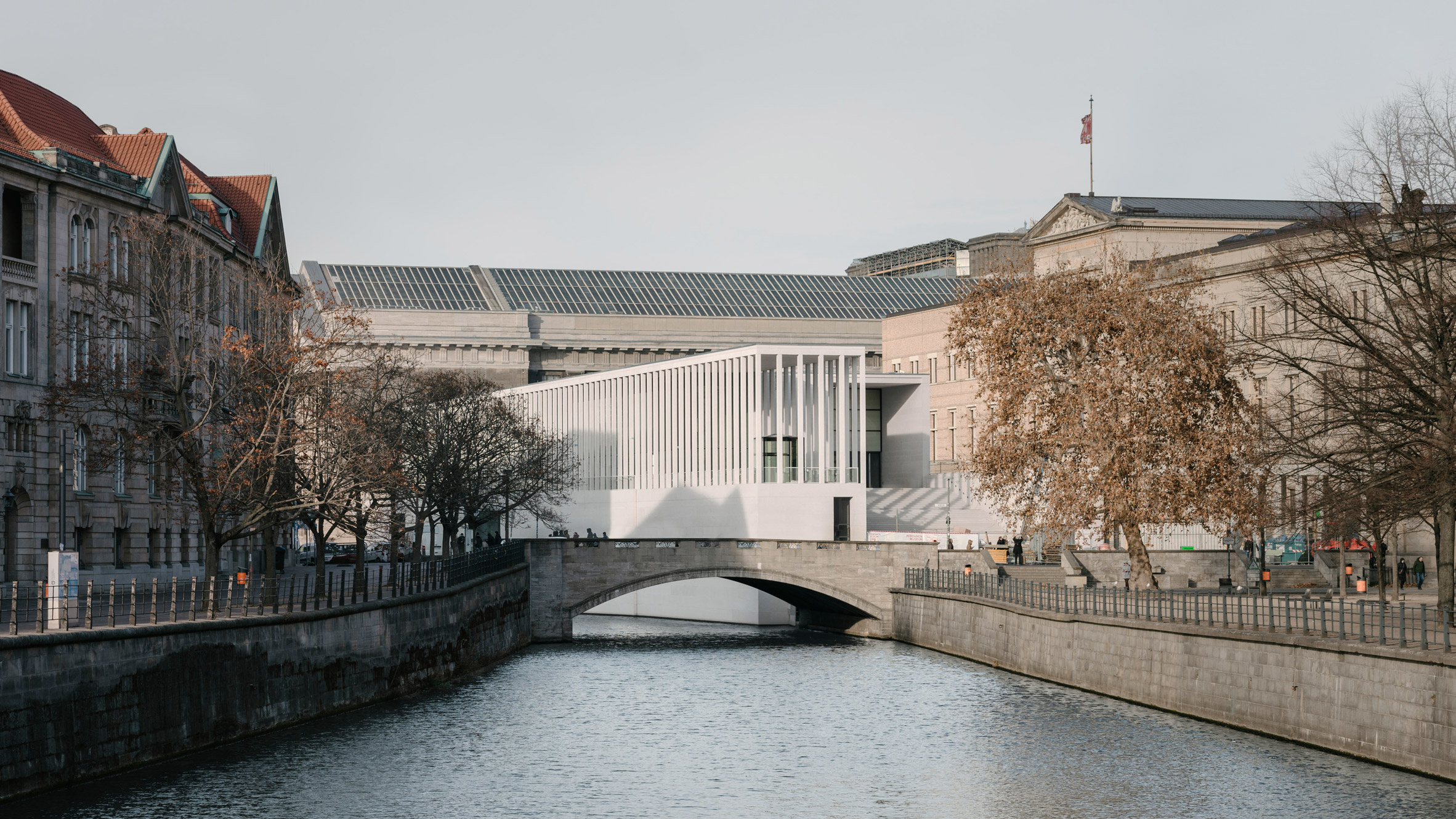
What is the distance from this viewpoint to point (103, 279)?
58.5 meters


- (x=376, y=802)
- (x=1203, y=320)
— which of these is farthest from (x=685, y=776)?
(x=1203, y=320)

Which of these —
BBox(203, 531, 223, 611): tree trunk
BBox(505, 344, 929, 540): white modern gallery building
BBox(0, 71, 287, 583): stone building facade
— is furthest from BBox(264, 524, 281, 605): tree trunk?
BBox(505, 344, 929, 540): white modern gallery building

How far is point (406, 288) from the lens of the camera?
141 meters

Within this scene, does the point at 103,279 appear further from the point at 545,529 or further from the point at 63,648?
the point at 545,529

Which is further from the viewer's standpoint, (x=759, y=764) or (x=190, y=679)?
(x=759, y=764)

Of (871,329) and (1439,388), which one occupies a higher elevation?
(871,329)

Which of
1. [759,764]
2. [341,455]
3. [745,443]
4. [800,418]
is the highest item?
[800,418]

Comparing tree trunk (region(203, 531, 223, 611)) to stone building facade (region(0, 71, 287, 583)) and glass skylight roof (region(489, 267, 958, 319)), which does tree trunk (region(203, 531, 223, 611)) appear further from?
glass skylight roof (region(489, 267, 958, 319))

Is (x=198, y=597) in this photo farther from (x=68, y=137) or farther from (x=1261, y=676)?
(x=1261, y=676)

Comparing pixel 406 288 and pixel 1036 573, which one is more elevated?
pixel 406 288

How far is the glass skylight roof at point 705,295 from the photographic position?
14425 centimetres

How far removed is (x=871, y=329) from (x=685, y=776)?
110552 millimetres

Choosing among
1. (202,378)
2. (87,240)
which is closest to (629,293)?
(87,240)

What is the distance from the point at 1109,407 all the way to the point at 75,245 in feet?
109
